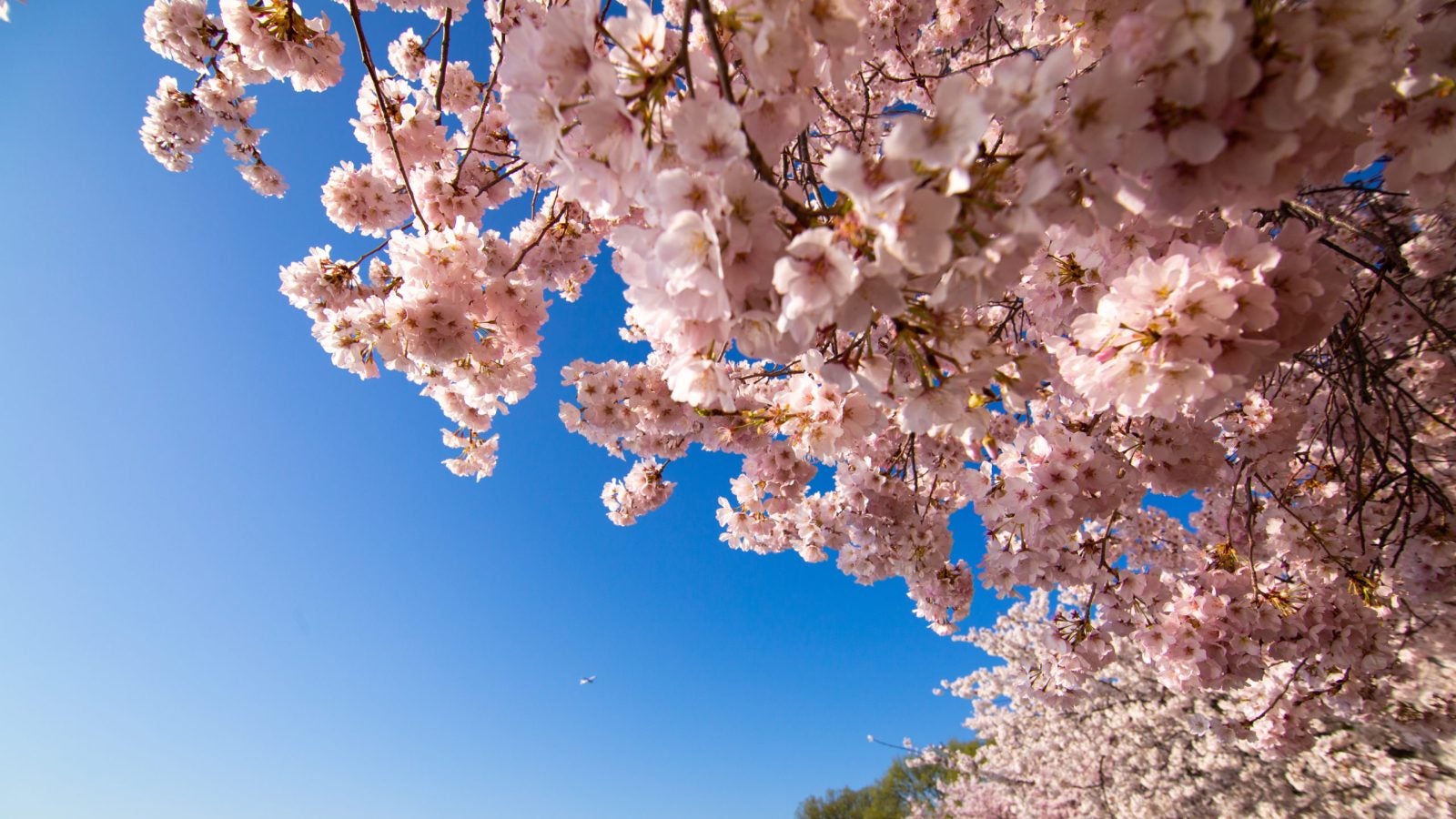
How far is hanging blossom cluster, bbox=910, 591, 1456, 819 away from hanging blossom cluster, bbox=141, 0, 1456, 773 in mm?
1284

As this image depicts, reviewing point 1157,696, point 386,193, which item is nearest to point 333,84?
point 386,193

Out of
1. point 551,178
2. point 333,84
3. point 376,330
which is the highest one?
point 333,84

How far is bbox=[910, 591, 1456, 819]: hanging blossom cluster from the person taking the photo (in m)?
5.90

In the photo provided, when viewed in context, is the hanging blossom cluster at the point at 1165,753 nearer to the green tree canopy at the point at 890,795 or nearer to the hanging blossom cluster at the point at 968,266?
the hanging blossom cluster at the point at 968,266

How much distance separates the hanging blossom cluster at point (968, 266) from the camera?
0.94 metres

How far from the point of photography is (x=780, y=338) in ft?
3.62

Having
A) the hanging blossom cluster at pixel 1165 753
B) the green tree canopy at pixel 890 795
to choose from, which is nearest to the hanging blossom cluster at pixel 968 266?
the hanging blossom cluster at pixel 1165 753

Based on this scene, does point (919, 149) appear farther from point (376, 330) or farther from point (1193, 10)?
point (376, 330)

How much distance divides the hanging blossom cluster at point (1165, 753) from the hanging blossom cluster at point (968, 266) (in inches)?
50.6

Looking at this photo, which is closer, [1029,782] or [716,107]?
[716,107]

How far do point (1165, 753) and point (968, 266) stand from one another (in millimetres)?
12440

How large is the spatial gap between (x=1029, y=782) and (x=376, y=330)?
15.0m

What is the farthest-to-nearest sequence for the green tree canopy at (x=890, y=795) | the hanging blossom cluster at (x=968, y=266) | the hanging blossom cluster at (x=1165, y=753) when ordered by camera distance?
the green tree canopy at (x=890, y=795), the hanging blossom cluster at (x=1165, y=753), the hanging blossom cluster at (x=968, y=266)

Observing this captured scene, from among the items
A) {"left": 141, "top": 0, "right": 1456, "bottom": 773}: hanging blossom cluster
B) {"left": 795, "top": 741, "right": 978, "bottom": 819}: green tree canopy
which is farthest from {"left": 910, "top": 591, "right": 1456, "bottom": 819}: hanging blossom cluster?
{"left": 795, "top": 741, "right": 978, "bottom": 819}: green tree canopy
